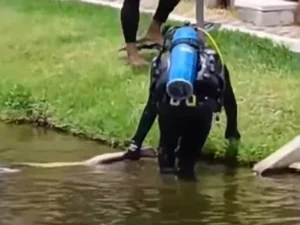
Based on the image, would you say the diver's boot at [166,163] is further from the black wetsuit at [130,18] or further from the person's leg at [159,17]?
the person's leg at [159,17]

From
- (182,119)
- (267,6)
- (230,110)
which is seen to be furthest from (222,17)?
(182,119)

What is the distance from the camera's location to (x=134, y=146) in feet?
27.6

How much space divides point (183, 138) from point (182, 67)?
0.58 m

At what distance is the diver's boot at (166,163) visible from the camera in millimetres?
8023

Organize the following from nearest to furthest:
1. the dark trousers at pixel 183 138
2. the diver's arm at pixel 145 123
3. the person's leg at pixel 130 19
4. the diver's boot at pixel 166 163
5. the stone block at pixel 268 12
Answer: the dark trousers at pixel 183 138
the diver's boot at pixel 166 163
the diver's arm at pixel 145 123
the person's leg at pixel 130 19
the stone block at pixel 268 12

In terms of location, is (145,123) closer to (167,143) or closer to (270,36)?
(167,143)

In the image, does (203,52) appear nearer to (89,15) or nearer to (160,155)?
(160,155)

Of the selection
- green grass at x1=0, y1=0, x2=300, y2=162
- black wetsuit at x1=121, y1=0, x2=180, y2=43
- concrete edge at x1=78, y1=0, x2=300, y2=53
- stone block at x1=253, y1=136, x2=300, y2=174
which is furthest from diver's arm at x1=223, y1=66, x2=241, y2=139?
concrete edge at x1=78, y1=0, x2=300, y2=53

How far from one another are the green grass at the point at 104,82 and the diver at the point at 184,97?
26.3 inches

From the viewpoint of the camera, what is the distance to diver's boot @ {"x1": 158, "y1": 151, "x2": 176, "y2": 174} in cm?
802

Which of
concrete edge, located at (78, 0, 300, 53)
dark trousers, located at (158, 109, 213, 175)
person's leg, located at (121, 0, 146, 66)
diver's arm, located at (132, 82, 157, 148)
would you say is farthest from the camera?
concrete edge, located at (78, 0, 300, 53)

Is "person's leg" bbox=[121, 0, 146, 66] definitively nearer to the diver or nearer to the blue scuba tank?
the diver

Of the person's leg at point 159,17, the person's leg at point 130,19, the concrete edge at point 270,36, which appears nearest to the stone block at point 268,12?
the concrete edge at point 270,36

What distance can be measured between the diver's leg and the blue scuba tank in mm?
291
